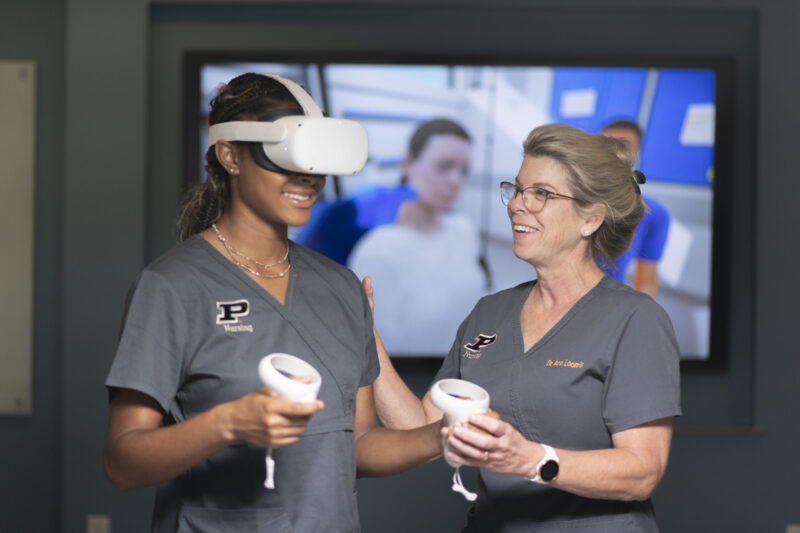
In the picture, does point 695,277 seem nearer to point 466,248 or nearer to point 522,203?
point 466,248

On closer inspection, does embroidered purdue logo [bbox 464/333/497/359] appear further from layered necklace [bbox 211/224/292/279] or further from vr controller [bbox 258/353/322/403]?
vr controller [bbox 258/353/322/403]

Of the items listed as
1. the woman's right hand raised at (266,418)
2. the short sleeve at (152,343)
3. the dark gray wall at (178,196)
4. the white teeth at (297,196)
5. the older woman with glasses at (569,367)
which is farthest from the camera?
the dark gray wall at (178,196)

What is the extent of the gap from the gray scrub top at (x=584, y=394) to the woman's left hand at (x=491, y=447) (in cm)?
27

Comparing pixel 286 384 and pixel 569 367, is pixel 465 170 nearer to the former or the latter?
pixel 569 367

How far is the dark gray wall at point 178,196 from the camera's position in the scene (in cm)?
340

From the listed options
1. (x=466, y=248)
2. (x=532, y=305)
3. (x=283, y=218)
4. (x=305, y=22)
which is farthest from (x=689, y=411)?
(x=283, y=218)

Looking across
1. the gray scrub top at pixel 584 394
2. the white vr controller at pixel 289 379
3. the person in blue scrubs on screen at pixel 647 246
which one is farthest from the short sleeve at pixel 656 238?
the white vr controller at pixel 289 379

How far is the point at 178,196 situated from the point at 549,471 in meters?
2.35

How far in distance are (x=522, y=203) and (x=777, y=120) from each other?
1.98 metres

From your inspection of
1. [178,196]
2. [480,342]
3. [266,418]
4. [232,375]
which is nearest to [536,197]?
[480,342]

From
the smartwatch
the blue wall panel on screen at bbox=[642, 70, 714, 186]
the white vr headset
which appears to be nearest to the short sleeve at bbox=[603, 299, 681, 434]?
the smartwatch

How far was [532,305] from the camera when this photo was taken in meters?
2.03

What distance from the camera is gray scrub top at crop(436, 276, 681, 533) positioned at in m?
1.75

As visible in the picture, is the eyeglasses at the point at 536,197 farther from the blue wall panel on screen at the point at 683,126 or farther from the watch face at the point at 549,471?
the blue wall panel on screen at the point at 683,126
